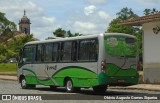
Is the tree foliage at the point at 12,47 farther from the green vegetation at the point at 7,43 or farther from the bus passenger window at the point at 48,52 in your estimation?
the bus passenger window at the point at 48,52

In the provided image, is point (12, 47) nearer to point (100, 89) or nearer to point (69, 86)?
point (69, 86)

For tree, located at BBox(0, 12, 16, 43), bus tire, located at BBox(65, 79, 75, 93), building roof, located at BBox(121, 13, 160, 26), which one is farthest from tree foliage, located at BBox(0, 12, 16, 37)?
bus tire, located at BBox(65, 79, 75, 93)

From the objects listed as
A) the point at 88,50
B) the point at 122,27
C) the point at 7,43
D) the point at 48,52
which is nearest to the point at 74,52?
the point at 88,50

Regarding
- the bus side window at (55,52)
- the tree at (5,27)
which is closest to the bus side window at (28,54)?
the bus side window at (55,52)

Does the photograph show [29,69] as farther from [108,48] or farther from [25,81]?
[108,48]

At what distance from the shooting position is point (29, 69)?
86.3 feet

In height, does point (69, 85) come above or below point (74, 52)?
below

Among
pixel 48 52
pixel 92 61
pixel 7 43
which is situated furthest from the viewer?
pixel 7 43

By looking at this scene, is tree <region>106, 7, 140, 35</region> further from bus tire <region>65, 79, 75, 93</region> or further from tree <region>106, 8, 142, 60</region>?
bus tire <region>65, 79, 75, 93</region>

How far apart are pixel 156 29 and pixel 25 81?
29.3 ft

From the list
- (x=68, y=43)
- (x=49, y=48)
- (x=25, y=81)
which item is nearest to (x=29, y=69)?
(x=25, y=81)

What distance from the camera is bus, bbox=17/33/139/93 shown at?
65.8 feet

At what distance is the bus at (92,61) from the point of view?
20.0 m

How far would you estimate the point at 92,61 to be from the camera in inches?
802
